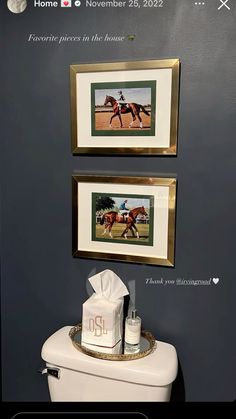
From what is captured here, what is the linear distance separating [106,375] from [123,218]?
0.47 metres

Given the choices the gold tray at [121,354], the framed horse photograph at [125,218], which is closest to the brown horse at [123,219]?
the framed horse photograph at [125,218]

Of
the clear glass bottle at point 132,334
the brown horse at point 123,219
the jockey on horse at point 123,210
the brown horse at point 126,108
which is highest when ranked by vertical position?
the brown horse at point 126,108

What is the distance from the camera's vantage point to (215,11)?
3.59ft

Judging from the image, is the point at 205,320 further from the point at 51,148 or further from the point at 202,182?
the point at 51,148

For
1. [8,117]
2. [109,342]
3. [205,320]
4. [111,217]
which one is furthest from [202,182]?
[8,117]

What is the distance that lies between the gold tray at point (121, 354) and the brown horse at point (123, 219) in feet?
1.08

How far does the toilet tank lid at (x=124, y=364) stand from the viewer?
43.0 inches

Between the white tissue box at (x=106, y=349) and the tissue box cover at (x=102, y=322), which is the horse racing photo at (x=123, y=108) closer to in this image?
the tissue box cover at (x=102, y=322)

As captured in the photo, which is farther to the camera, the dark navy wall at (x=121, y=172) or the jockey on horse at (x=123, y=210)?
the jockey on horse at (x=123, y=210)

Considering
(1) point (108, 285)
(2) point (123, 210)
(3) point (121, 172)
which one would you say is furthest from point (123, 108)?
(1) point (108, 285)

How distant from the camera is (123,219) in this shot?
1.24 m

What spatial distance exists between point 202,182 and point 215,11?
0.49 metres

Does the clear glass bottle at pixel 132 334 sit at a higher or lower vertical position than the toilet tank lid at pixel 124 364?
higher

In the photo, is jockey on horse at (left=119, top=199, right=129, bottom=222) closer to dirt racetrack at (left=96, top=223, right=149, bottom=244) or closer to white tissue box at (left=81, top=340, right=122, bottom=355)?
dirt racetrack at (left=96, top=223, right=149, bottom=244)
